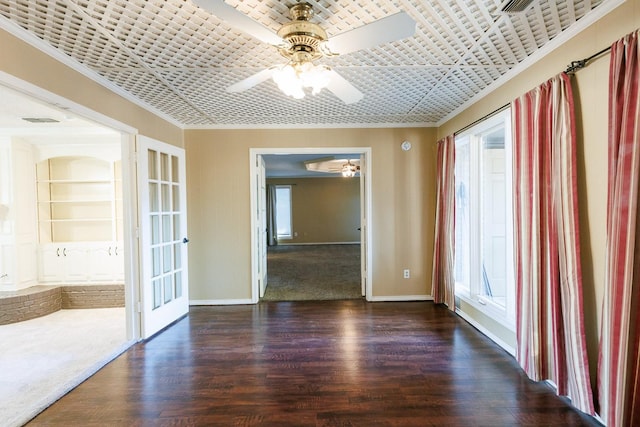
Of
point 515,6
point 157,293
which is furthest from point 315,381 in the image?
point 515,6

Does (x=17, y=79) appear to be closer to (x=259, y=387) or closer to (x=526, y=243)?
(x=259, y=387)

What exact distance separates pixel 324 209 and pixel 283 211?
1.49 metres

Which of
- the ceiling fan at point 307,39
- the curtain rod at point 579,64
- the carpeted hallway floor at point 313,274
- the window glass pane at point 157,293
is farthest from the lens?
the carpeted hallway floor at point 313,274

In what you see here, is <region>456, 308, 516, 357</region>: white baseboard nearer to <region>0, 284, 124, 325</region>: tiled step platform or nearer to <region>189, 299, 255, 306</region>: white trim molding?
<region>189, 299, 255, 306</region>: white trim molding

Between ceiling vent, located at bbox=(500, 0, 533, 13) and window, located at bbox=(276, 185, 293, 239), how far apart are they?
9.09 m

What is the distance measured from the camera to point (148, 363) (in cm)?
247

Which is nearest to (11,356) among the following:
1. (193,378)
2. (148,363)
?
(148,363)

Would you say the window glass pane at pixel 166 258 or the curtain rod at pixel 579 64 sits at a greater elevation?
the curtain rod at pixel 579 64

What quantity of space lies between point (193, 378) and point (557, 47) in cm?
352

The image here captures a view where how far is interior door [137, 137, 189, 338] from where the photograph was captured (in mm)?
2918

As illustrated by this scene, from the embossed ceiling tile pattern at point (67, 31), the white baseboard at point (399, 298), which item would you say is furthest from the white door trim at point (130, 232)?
the white baseboard at point (399, 298)

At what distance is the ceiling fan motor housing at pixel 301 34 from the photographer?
1566 mm

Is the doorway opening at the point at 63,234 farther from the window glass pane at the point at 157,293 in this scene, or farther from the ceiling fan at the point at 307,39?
the ceiling fan at the point at 307,39

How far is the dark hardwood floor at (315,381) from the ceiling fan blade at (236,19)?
2.21 metres
